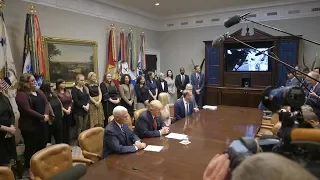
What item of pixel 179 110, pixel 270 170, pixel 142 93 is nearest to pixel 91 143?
pixel 179 110

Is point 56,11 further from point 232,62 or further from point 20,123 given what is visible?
point 232,62

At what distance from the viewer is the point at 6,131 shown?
10.5ft

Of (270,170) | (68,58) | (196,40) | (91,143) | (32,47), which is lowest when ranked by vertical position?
(91,143)

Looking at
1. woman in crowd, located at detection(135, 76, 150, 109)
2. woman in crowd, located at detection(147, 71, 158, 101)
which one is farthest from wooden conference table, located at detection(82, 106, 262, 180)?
woman in crowd, located at detection(147, 71, 158, 101)

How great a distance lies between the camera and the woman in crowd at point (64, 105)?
4.47m

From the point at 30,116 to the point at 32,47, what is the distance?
1.67 meters

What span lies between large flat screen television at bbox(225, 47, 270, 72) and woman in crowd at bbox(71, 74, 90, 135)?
4.77 meters

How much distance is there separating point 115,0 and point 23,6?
2.49 metres

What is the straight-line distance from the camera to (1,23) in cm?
409

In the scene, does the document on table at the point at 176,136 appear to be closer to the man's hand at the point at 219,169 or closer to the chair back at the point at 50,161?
the chair back at the point at 50,161

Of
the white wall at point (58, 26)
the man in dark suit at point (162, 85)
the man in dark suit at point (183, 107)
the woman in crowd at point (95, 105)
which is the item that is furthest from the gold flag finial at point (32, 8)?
the man in dark suit at point (162, 85)

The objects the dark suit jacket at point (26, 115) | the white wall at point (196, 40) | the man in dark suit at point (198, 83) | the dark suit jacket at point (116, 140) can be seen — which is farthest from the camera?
the man in dark suit at point (198, 83)

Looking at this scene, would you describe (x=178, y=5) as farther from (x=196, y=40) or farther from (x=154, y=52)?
(x=154, y=52)

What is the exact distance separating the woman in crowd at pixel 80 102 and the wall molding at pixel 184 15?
2.00 meters
